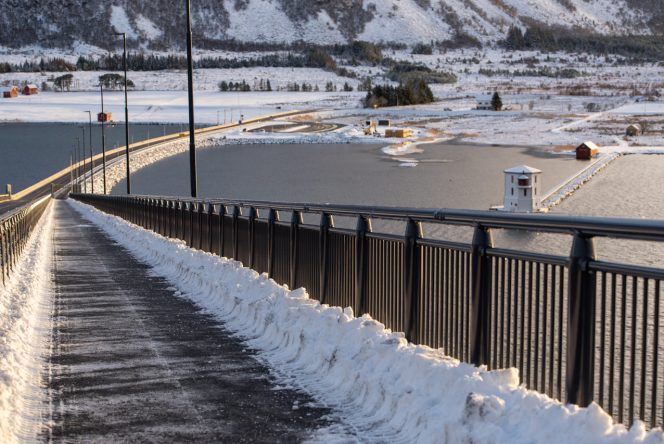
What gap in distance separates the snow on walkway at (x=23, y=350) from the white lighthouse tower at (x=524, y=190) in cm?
5205

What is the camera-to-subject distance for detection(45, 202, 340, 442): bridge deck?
347 inches

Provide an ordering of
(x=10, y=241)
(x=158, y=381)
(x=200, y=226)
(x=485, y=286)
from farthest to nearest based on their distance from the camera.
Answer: (x=200, y=226), (x=10, y=241), (x=158, y=381), (x=485, y=286)

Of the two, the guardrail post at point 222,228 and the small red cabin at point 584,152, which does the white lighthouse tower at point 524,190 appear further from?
the guardrail post at point 222,228

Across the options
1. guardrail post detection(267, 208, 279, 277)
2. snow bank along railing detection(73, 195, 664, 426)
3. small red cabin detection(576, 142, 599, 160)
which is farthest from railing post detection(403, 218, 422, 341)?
small red cabin detection(576, 142, 599, 160)

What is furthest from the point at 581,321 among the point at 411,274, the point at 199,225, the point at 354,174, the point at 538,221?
the point at 354,174

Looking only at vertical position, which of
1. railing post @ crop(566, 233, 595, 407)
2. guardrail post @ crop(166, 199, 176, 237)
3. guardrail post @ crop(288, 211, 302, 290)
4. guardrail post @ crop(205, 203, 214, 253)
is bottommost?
guardrail post @ crop(166, 199, 176, 237)

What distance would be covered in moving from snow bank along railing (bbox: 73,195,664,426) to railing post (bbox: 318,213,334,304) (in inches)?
0.6

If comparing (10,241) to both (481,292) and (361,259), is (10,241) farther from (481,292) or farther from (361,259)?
(481,292)

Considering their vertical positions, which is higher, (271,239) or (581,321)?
(581,321)

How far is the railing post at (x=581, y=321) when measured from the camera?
290 inches

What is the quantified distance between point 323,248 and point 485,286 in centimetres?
530

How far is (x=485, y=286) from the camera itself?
9.08 metres

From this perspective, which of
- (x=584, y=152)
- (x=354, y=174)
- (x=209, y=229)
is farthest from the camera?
(x=354, y=174)

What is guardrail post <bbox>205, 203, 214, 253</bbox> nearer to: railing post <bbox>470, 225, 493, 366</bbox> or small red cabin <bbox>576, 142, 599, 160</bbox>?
railing post <bbox>470, 225, 493, 366</bbox>
